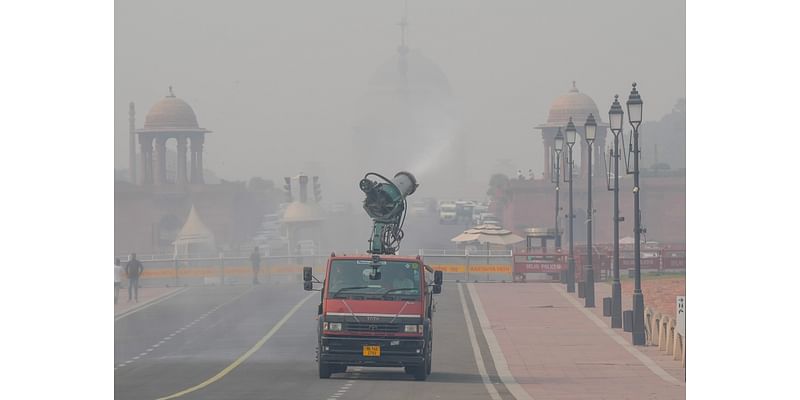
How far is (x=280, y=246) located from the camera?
103m

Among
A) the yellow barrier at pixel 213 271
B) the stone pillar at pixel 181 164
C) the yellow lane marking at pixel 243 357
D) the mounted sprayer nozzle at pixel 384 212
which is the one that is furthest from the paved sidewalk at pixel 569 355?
the stone pillar at pixel 181 164

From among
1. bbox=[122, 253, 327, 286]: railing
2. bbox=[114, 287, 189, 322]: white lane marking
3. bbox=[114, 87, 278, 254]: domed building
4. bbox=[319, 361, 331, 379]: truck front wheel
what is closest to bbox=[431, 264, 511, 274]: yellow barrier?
bbox=[122, 253, 327, 286]: railing

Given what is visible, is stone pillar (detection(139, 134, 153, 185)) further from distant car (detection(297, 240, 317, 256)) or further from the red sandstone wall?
the red sandstone wall

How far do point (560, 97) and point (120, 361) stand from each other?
119 meters

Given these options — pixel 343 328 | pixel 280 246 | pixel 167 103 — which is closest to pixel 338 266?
pixel 343 328

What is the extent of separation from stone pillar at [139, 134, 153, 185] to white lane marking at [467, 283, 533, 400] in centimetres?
5983

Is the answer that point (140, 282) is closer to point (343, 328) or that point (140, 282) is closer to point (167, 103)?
point (167, 103)

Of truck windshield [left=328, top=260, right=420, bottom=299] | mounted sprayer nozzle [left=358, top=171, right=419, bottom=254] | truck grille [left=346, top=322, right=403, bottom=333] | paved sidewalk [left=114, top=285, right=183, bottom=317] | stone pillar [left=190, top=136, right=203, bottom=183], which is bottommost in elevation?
paved sidewalk [left=114, top=285, right=183, bottom=317]

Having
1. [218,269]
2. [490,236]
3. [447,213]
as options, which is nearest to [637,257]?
[218,269]

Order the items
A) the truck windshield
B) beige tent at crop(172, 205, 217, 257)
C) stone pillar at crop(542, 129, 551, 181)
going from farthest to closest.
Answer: stone pillar at crop(542, 129, 551, 181) < beige tent at crop(172, 205, 217, 257) < the truck windshield

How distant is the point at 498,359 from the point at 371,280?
7391 millimetres

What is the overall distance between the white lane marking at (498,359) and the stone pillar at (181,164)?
55.2m

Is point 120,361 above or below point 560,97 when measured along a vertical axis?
below

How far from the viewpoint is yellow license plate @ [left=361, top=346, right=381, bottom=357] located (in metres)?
30.8
